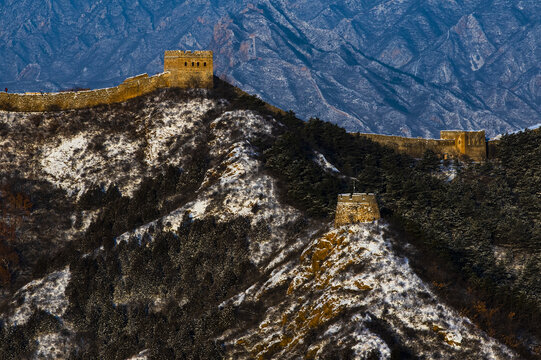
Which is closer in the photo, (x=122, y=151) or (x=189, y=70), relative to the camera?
(x=122, y=151)

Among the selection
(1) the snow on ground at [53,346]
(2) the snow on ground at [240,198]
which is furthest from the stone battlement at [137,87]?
(1) the snow on ground at [53,346]

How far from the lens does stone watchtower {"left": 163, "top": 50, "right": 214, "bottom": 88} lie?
131 meters

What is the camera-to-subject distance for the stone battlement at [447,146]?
454ft

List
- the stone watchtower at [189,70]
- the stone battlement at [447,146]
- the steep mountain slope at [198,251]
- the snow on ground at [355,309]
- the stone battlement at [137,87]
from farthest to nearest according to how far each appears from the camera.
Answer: the stone battlement at [447,146] → the stone battlement at [137,87] → the stone watchtower at [189,70] → the steep mountain slope at [198,251] → the snow on ground at [355,309]

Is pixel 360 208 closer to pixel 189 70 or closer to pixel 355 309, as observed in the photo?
pixel 355 309

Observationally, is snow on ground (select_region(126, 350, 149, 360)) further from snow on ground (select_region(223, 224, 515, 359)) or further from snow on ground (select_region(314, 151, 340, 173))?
snow on ground (select_region(314, 151, 340, 173))

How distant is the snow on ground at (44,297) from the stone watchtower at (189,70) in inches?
1367

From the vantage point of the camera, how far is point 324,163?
4774 inches

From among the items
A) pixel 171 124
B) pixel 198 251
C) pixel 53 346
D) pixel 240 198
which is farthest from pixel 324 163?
pixel 53 346

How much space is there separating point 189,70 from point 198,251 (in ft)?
112

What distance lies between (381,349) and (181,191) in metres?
43.1

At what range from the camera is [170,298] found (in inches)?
4072

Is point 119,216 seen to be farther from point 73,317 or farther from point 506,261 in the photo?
point 506,261

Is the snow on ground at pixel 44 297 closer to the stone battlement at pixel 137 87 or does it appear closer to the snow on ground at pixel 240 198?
the snow on ground at pixel 240 198
